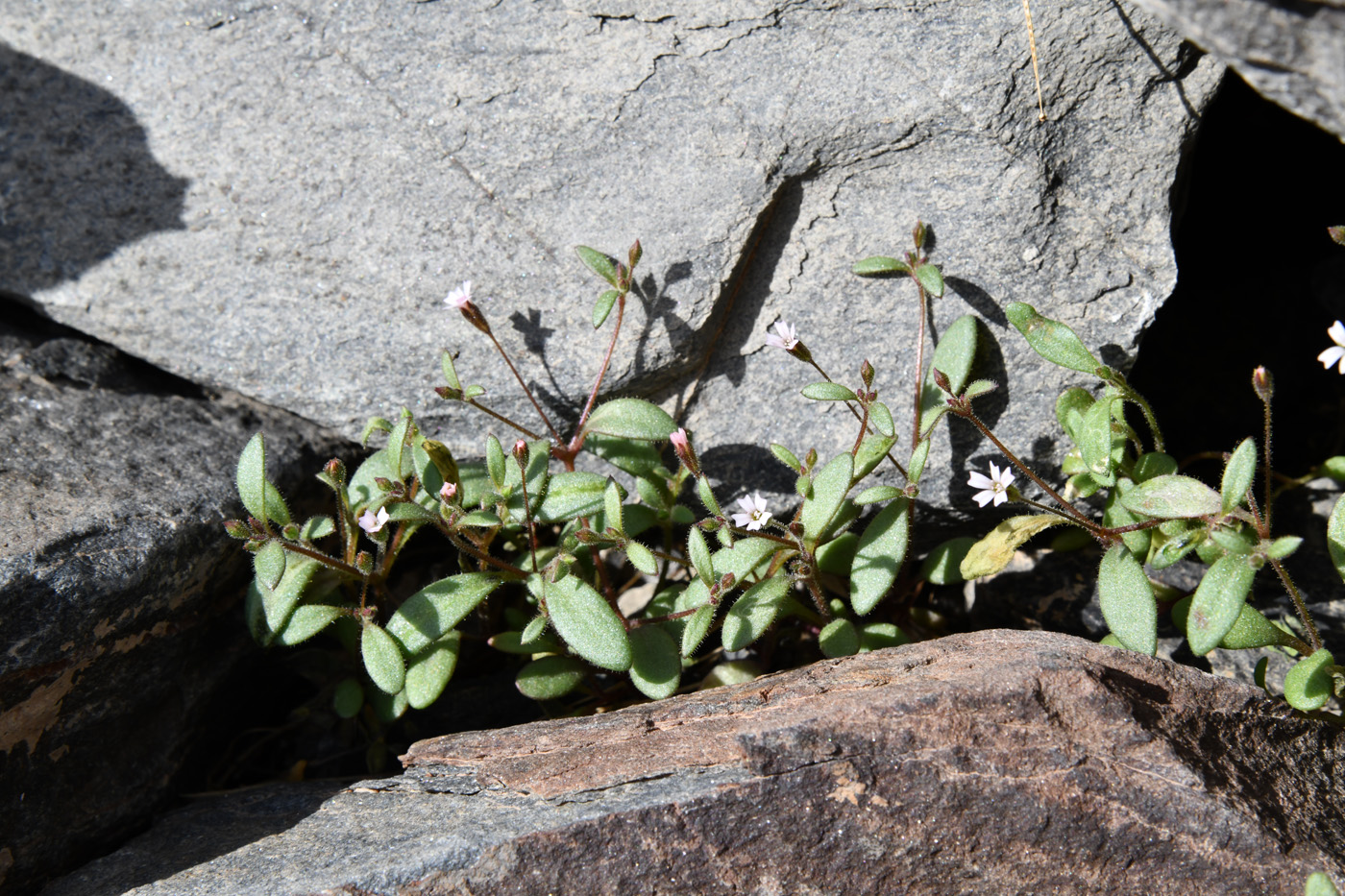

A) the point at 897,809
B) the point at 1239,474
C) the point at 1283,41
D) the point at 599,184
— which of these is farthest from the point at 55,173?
the point at 1239,474

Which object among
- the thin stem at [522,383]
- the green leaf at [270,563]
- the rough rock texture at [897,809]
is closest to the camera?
the rough rock texture at [897,809]

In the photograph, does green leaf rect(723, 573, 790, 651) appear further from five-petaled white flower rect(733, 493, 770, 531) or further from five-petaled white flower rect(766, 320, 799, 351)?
five-petaled white flower rect(766, 320, 799, 351)

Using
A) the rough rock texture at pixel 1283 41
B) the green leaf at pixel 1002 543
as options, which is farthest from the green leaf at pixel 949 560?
the rough rock texture at pixel 1283 41

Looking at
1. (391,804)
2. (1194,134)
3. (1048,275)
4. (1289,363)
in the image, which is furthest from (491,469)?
(1289,363)

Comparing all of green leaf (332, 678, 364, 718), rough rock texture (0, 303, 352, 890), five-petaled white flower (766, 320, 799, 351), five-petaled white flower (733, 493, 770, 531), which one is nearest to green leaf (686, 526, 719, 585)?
five-petaled white flower (733, 493, 770, 531)

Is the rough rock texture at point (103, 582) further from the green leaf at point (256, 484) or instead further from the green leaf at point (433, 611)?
the green leaf at point (433, 611)

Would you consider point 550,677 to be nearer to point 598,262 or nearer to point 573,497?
point 573,497
